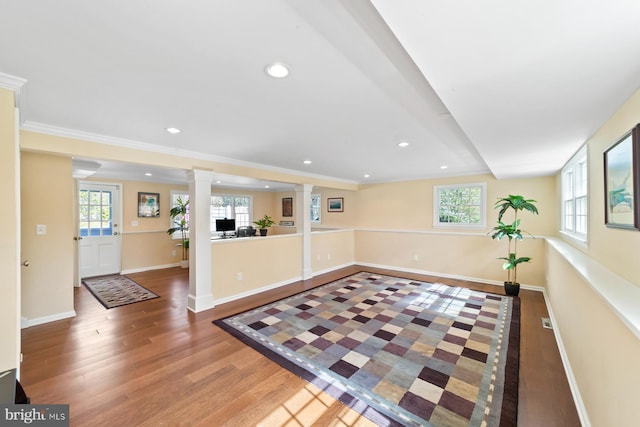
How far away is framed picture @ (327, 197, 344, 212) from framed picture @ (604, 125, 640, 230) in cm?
555

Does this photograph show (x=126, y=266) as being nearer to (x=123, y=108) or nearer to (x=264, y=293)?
(x=264, y=293)

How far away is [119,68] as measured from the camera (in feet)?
4.92

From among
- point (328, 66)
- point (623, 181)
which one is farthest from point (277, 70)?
point (623, 181)

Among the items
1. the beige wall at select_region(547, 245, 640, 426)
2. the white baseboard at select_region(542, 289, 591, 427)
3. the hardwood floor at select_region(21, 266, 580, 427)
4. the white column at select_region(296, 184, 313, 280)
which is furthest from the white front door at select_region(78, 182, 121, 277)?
the white baseboard at select_region(542, 289, 591, 427)

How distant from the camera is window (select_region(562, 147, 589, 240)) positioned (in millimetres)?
2802

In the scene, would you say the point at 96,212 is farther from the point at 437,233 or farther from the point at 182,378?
the point at 437,233

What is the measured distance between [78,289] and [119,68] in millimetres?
4934

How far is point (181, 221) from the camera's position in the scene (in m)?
6.66

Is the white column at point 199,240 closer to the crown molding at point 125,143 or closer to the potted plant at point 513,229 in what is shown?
the crown molding at point 125,143

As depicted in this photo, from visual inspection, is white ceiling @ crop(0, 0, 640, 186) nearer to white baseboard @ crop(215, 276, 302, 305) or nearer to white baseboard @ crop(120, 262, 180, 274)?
white baseboard @ crop(215, 276, 302, 305)

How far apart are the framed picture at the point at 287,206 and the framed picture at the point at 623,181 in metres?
7.53

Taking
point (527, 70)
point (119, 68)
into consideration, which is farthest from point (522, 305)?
point (119, 68)

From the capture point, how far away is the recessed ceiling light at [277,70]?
1456 millimetres

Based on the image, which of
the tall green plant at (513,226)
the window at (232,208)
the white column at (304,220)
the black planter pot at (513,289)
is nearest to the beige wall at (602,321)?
the tall green plant at (513,226)
